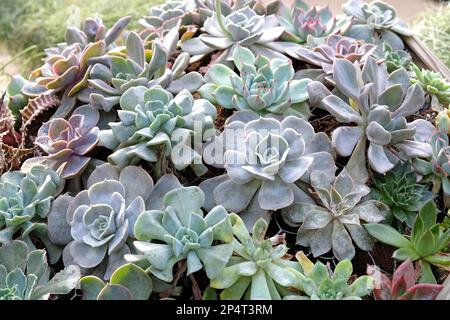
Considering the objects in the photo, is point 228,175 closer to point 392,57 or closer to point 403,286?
point 403,286

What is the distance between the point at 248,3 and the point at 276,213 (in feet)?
1.52

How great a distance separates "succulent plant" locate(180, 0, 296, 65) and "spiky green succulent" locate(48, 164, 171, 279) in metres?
0.30

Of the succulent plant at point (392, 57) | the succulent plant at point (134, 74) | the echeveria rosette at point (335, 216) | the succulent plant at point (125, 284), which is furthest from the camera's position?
the succulent plant at point (392, 57)

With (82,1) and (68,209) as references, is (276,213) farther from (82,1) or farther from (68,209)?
(82,1)

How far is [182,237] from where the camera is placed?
2.44ft

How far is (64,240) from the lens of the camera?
32.7 inches

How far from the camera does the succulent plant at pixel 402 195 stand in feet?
2.84

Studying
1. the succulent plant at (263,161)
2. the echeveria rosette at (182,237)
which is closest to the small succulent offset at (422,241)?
the succulent plant at (263,161)

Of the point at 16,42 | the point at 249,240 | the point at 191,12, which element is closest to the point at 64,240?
the point at 249,240

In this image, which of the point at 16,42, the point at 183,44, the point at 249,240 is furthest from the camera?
the point at 16,42

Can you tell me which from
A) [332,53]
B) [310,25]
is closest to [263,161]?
[332,53]

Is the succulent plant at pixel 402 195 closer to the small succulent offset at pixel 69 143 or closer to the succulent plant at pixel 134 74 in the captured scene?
the succulent plant at pixel 134 74

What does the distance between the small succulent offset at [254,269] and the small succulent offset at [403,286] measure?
106mm

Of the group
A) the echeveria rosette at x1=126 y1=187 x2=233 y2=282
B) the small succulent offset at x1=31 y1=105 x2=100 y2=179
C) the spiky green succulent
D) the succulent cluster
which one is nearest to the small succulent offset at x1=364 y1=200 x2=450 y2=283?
the succulent cluster
